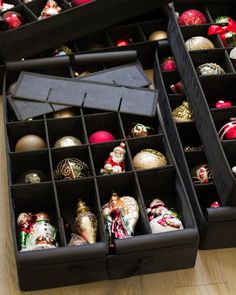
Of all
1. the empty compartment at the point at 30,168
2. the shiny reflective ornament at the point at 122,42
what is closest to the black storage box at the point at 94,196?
the empty compartment at the point at 30,168

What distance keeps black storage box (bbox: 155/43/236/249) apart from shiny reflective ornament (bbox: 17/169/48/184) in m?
0.35

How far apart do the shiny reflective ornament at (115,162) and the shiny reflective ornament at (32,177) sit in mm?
149

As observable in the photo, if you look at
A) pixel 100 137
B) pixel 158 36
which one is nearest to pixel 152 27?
pixel 158 36

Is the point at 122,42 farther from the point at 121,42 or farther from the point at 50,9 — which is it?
the point at 50,9

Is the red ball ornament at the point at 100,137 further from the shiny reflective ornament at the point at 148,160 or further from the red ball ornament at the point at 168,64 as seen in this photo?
the red ball ornament at the point at 168,64

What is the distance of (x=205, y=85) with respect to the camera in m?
1.37

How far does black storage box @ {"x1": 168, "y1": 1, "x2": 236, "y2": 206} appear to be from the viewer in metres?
1.14

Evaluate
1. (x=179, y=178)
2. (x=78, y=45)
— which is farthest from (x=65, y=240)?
(x=78, y=45)

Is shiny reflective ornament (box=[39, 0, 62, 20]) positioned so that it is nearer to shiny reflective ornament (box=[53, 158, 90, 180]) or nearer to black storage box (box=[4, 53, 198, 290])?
black storage box (box=[4, 53, 198, 290])

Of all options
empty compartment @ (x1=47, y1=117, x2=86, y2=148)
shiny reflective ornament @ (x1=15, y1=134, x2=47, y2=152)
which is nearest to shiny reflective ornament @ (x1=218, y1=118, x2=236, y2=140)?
empty compartment @ (x1=47, y1=117, x2=86, y2=148)

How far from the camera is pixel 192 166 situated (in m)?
1.29

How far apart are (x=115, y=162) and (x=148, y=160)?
82 mm

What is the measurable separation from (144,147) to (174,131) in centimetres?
9

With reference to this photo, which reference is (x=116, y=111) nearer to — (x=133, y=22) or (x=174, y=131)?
(x=174, y=131)
